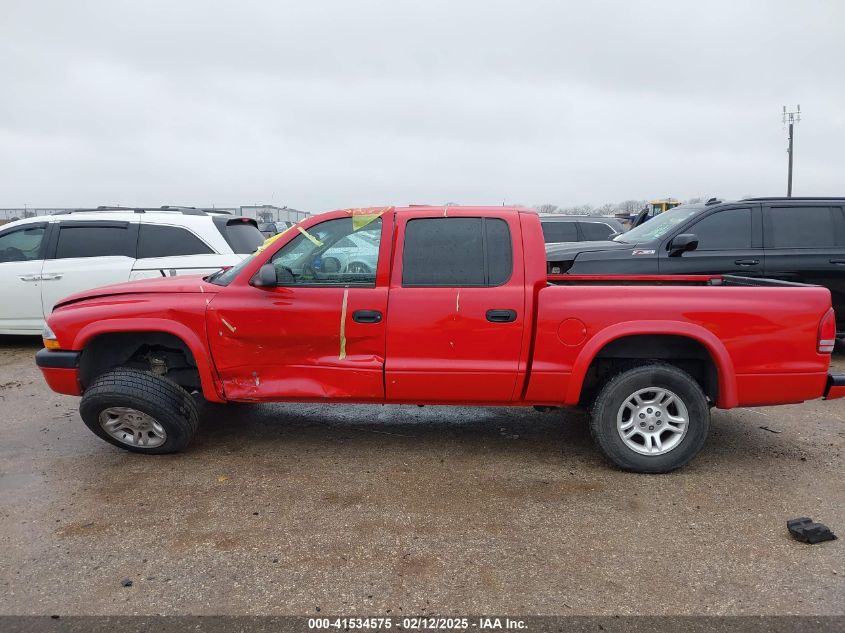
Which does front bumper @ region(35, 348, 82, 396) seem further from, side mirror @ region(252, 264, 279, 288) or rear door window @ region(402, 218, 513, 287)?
rear door window @ region(402, 218, 513, 287)

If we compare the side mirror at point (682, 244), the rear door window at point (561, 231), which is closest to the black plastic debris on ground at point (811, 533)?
the side mirror at point (682, 244)

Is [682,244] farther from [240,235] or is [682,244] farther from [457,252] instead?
[240,235]

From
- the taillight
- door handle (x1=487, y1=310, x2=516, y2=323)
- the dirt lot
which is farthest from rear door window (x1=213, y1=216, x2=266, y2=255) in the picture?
the taillight

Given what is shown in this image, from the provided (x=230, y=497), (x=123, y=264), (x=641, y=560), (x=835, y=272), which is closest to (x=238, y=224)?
(x=123, y=264)

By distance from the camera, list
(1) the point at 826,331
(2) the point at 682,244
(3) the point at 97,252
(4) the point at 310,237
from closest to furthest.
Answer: (1) the point at 826,331
(4) the point at 310,237
(2) the point at 682,244
(3) the point at 97,252

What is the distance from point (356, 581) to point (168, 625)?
81cm

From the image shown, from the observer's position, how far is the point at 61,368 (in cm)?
403

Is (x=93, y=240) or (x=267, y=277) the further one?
(x=93, y=240)

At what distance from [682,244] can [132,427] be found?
5836 millimetres

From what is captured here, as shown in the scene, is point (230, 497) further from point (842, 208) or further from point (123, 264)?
point (842, 208)

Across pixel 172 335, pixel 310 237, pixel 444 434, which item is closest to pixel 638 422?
pixel 444 434

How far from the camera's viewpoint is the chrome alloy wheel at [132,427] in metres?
4.00

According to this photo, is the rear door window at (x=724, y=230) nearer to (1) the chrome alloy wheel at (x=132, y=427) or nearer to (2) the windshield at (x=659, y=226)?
(2) the windshield at (x=659, y=226)

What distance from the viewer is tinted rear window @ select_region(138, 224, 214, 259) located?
7.02m
